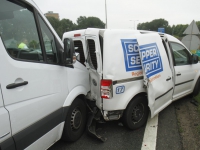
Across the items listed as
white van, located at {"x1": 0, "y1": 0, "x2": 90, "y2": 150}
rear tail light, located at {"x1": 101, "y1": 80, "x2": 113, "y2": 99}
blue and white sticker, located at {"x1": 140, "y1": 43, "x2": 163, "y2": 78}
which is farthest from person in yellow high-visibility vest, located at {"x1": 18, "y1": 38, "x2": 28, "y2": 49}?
blue and white sticker, located at {"x1": 140, "y1": 43, "x2": 163, "y2": 78}

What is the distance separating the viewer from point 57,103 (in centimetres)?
236

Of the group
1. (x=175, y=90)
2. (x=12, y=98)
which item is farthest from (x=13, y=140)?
(x=175, y=90)

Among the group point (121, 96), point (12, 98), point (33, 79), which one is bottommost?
point (121, 96)

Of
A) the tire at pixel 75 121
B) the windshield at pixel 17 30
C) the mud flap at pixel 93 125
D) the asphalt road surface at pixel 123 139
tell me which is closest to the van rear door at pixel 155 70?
the asphalt road surface at pixel 123 139

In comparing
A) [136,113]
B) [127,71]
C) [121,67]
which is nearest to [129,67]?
[127,71]

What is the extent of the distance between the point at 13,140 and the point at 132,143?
6.38 feet

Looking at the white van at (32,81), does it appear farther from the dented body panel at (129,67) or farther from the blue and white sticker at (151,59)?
the blue and white sticker at (151,59)

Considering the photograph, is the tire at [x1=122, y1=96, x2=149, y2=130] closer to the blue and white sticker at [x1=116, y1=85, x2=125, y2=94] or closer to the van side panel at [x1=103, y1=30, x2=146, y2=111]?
the van side panel at [x1=103, y1=30, x2=146, y2=111]

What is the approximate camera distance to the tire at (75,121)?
2709 mm

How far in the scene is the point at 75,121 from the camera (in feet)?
9.35

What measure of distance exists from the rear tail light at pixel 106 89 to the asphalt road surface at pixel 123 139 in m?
0.84

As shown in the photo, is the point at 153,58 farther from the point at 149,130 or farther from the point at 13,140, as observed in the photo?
the point at 13,140

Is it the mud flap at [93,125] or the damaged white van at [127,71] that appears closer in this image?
the damaged white van at [127,71]

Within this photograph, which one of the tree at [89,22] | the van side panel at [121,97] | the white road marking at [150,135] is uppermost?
the tree at [89,22]
